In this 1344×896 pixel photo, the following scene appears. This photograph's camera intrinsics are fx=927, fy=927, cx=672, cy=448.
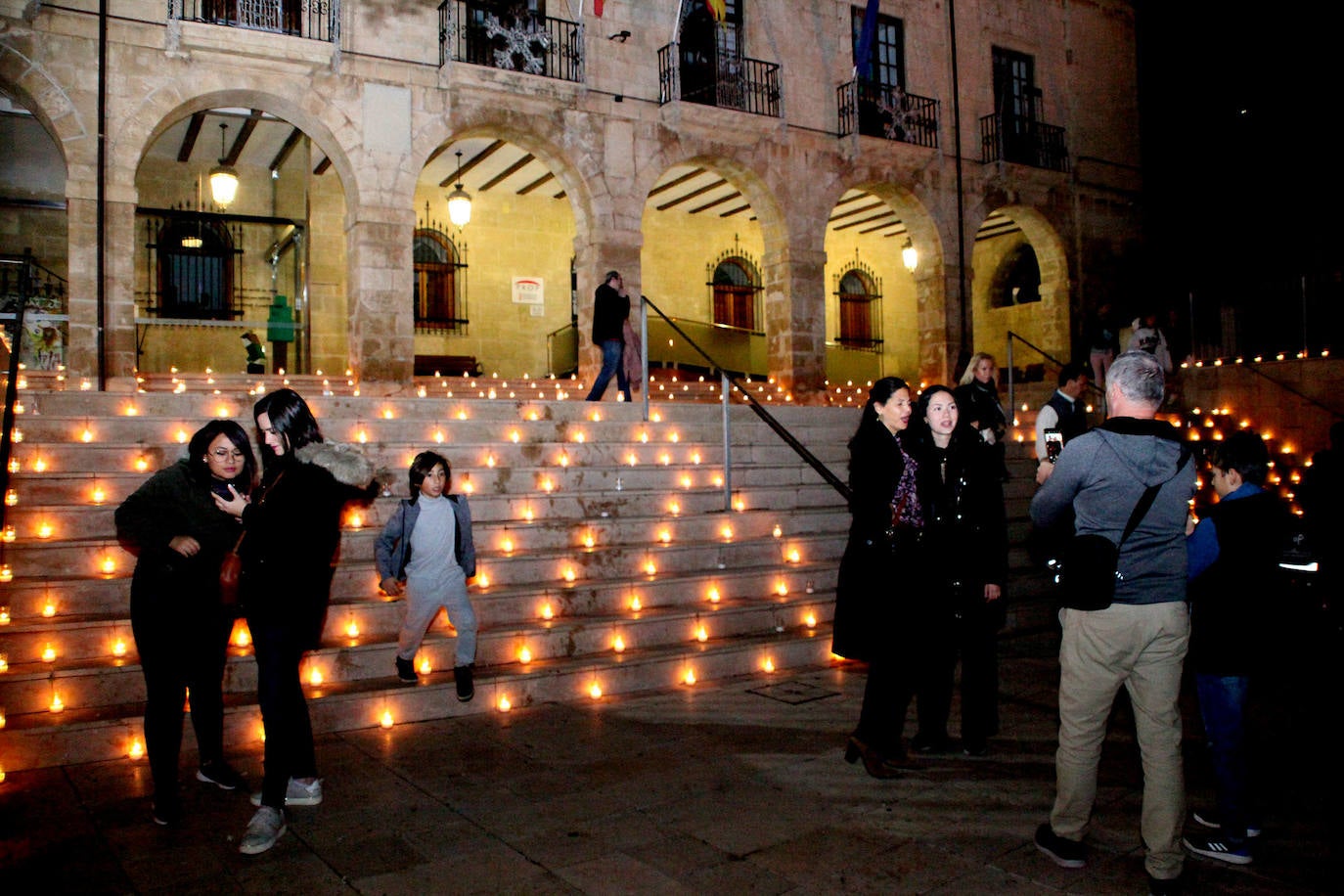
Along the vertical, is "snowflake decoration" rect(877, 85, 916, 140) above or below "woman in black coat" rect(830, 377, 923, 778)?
above

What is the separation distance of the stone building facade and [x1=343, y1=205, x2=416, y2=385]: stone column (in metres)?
0.04

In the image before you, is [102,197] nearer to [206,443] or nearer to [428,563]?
[428,563]

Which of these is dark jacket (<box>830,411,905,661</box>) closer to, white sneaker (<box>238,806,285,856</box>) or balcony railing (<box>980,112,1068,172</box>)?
white sneaker (<box>238,806,285,856</box>)

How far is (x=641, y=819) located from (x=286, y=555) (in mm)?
1709

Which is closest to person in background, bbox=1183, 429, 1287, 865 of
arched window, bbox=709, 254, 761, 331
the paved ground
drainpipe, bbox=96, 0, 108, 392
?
the paved ground

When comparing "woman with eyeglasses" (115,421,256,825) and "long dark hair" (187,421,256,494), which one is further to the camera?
"long dark hair" (187,421,256,494)

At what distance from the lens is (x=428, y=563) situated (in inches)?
206

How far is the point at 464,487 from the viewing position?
7246 mm

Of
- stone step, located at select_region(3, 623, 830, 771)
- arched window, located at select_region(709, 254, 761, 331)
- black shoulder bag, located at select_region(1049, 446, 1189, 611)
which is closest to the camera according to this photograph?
black shoulder bag, located at select_region(1049, 446, 1189, 611)

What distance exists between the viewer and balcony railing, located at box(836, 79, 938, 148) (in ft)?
50.9

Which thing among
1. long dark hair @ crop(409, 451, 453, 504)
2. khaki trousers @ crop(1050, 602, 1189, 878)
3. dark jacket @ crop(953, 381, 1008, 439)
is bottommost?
khaki trousers @ crop(1050, 602, 1189, 878)

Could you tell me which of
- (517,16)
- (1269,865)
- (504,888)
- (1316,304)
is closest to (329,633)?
(504,888)

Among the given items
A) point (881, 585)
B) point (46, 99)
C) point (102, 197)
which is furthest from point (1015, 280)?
point (881, 585)

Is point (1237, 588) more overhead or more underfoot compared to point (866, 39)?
more underfoot
